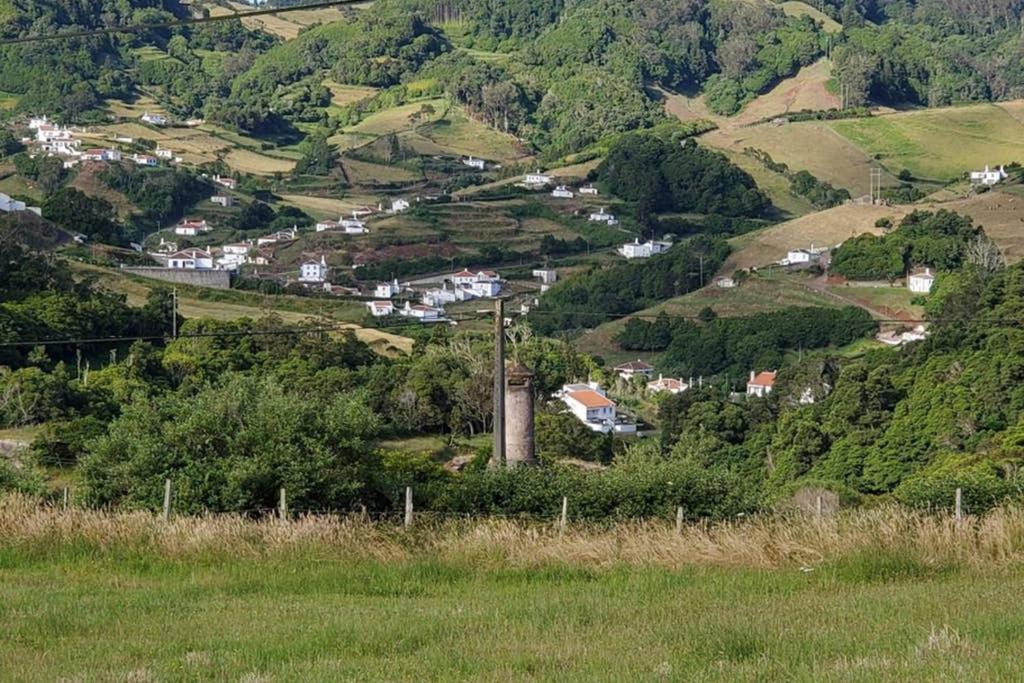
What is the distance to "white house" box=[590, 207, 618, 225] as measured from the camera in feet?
318

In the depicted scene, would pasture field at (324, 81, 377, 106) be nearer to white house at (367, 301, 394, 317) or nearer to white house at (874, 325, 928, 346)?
white house at (367, 301, 394, 317)

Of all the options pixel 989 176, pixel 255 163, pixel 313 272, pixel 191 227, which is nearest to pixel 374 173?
pixel 255 163

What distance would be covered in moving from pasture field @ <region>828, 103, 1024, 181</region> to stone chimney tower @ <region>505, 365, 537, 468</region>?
295ft

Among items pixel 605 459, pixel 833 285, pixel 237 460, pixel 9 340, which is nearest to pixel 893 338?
pixel 833 285

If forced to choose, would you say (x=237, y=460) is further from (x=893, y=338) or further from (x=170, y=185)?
(x=170, y=185)

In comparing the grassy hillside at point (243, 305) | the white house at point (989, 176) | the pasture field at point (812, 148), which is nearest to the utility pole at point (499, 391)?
the grassy hillside at point (243, 305)

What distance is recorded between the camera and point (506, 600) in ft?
Answer: 25.5

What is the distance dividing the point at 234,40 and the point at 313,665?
161 meters

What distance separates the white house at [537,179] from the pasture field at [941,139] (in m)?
24.3

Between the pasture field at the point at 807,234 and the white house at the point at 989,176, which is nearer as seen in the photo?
the pasture field at the point at 807,234

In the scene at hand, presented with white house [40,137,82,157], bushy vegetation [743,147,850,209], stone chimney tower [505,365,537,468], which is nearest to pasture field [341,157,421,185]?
white house [40,137,82,157]

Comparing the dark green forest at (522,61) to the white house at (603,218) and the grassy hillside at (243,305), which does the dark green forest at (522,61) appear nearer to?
the white house at (603,218)

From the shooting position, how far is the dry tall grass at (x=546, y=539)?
28.4 ft

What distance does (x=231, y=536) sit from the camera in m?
9.59
